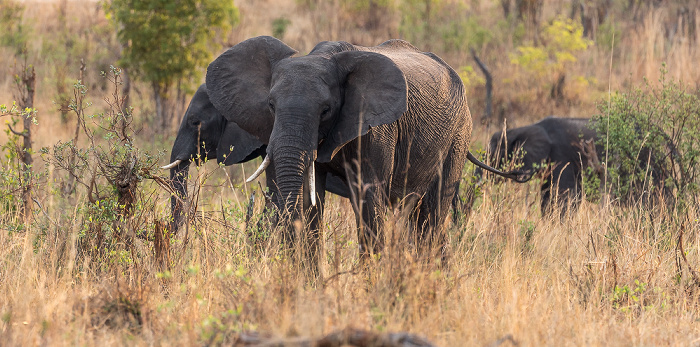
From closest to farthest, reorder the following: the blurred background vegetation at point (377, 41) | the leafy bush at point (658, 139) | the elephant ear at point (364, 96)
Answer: the elephant ear at point (364, 96), the leafy bush at point (658, 139), the blurred background vegetation at point (377, 41)

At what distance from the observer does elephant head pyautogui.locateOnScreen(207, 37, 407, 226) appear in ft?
16.8

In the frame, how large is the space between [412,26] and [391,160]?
17.9m

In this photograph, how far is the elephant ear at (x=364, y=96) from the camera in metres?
5.42

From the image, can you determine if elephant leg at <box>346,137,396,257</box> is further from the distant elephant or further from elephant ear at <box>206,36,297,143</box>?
elephant ear at <box>206,36,297,143</box>

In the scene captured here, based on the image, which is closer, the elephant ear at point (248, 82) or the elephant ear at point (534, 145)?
the elephant ear at point (248, 82)

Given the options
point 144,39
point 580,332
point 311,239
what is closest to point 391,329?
point 580,332

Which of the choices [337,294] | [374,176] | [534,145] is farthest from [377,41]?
[337,294]

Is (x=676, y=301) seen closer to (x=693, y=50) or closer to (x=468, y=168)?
(x=468, y=168)

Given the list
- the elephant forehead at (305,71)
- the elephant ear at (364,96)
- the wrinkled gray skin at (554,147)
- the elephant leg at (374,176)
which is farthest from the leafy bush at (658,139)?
the elephant forehead at (305,71)

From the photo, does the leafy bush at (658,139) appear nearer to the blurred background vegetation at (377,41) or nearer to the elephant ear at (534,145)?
the elephant ear at (534,145)

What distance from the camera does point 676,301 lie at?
5.59m

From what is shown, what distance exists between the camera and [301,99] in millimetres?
5137

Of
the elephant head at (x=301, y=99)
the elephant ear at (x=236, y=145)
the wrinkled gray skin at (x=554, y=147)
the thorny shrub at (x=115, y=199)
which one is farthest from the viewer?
the wrinkled gray skin at (x=554, y=147)

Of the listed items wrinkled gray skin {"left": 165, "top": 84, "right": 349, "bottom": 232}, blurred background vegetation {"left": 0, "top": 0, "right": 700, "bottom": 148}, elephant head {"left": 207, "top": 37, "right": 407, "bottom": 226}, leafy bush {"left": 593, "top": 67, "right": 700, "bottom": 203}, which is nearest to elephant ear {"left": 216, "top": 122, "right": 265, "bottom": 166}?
wrinkled gray skin {"left": 165, "top": 84, "right": 349, "bottom": 232}
